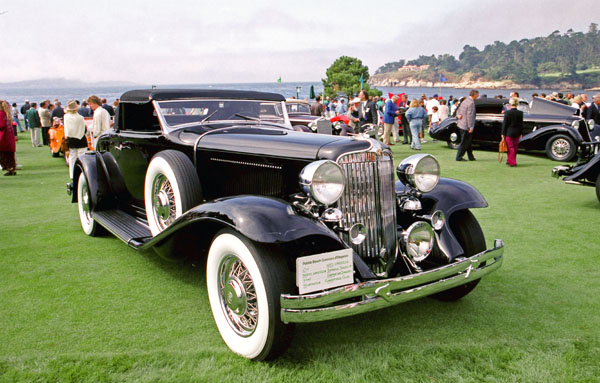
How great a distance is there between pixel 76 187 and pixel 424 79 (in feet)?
645

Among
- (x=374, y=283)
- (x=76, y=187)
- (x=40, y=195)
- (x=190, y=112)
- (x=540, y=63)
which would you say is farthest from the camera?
(x=540, y=63)

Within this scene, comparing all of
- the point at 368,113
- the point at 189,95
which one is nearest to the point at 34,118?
the point at 368,113

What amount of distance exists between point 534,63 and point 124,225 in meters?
162

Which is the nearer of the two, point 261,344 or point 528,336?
point 261,344

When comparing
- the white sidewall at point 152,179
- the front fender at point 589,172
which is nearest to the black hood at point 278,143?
the white sidewall at point 152,179

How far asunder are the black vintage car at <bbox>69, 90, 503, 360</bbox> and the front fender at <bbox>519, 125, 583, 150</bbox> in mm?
9568

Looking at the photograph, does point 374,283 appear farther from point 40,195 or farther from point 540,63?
point 540,63

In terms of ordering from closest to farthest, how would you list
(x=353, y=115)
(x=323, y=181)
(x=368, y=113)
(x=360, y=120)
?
(x=323, y=181) < (x=368, y=113) < (x=360, y=120) < (x=353, y=115)

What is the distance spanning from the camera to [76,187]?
19.2 feet

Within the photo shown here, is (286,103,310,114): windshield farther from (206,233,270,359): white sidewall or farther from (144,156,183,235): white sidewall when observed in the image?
(206,233,270,359): white sidewall

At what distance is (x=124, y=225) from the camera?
459 centimetres

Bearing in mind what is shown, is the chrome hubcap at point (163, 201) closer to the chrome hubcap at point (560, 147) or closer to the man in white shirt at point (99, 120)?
the man in white shirt at point (99, 120)

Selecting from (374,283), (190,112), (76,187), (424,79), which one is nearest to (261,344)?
(374,283)

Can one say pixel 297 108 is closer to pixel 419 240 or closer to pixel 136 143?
pixel 136 143
